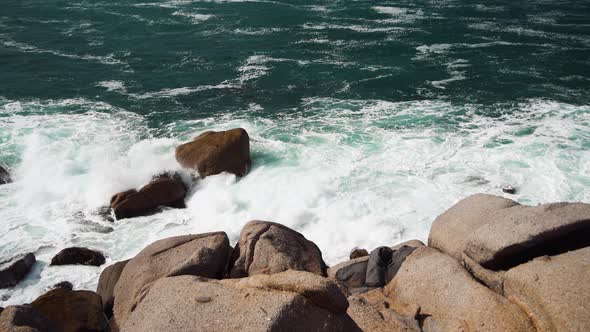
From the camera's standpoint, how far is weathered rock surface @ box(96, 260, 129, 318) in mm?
12247

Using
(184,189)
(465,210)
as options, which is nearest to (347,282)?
(465,210)

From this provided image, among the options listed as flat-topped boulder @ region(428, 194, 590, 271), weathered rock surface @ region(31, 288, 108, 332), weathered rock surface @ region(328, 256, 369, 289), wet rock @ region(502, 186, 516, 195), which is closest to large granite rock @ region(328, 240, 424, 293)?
weathered rock surface @ region(328, 256, 369, 289)

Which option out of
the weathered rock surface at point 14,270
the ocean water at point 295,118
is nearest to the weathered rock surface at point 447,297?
the ocean water at point 295,118

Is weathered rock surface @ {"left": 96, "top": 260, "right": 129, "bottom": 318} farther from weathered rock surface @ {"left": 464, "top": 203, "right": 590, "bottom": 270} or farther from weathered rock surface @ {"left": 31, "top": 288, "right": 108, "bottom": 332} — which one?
weathered rock surface @ {"left": 464, "top": 203, "right": 590, "bottom": 270}

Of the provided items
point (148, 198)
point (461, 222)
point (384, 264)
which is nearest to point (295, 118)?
point (148, 198)

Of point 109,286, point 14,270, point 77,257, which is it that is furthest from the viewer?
point 77,257

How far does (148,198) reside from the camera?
18812mm

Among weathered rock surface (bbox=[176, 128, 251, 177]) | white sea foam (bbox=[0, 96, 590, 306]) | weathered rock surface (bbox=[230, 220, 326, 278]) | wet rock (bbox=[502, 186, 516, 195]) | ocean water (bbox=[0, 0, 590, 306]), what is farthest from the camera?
weathered rock surface (bbox=[176, 128, 251, 177])

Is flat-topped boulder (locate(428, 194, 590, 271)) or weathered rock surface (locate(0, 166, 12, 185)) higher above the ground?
flat-topped boulder (locate(428, 194, 590, 271))

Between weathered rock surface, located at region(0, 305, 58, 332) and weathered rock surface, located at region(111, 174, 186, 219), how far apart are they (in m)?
9.38

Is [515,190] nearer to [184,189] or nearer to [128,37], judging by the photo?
[184,189]

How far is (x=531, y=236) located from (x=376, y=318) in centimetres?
385

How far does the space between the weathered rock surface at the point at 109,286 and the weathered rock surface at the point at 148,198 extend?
203 inches

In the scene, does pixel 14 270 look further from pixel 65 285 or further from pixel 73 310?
pixel 73 310
